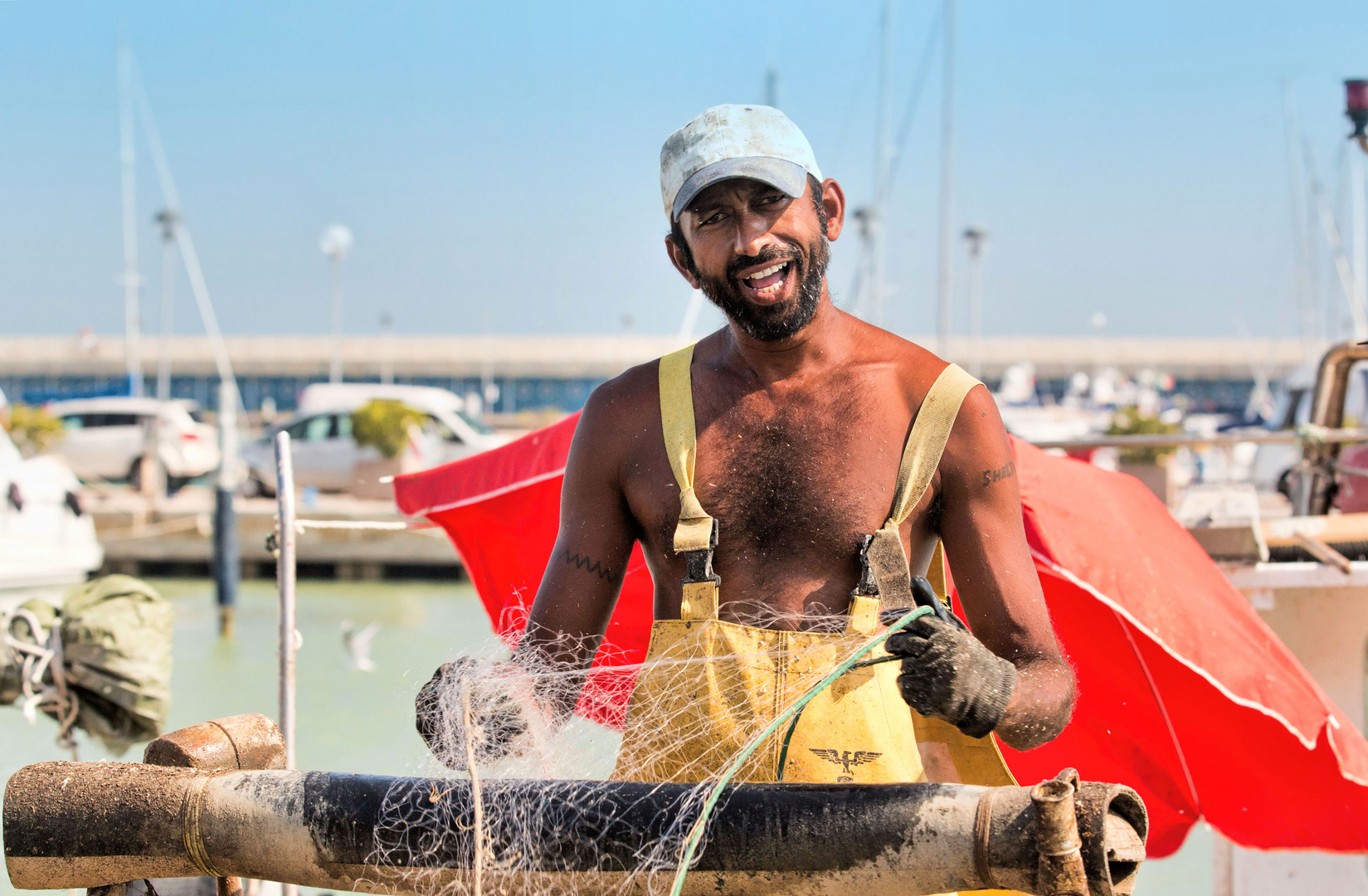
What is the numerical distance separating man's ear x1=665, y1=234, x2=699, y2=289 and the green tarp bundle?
2610mm

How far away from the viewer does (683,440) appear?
80.4 inches

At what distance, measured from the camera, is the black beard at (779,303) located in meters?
1.97

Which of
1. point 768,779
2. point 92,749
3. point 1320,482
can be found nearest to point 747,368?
point 768,779

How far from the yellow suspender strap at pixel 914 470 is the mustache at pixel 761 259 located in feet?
1.02

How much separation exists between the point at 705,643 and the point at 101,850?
2.79ft

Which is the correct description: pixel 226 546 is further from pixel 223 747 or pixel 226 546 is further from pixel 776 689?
pixel 776 689

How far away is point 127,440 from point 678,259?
21899mm

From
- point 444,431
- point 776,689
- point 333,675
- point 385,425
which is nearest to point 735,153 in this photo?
point 776,689

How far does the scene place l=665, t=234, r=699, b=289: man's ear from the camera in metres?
2.11

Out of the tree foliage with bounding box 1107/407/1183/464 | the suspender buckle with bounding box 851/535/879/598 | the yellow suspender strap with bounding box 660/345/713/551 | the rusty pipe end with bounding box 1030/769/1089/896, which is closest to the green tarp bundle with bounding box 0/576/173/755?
the yellow suspender strap with bounding box 660/345/713/551

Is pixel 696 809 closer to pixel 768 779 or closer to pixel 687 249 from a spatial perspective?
pixel 768 779

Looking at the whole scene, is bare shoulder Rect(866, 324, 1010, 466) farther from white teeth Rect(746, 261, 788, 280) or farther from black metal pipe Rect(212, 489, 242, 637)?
black metal pipe Rect(212, 489, 242, 637)

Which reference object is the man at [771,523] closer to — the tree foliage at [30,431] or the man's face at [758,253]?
the man's face at [758,253]

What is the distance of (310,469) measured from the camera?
19484 millimetres
